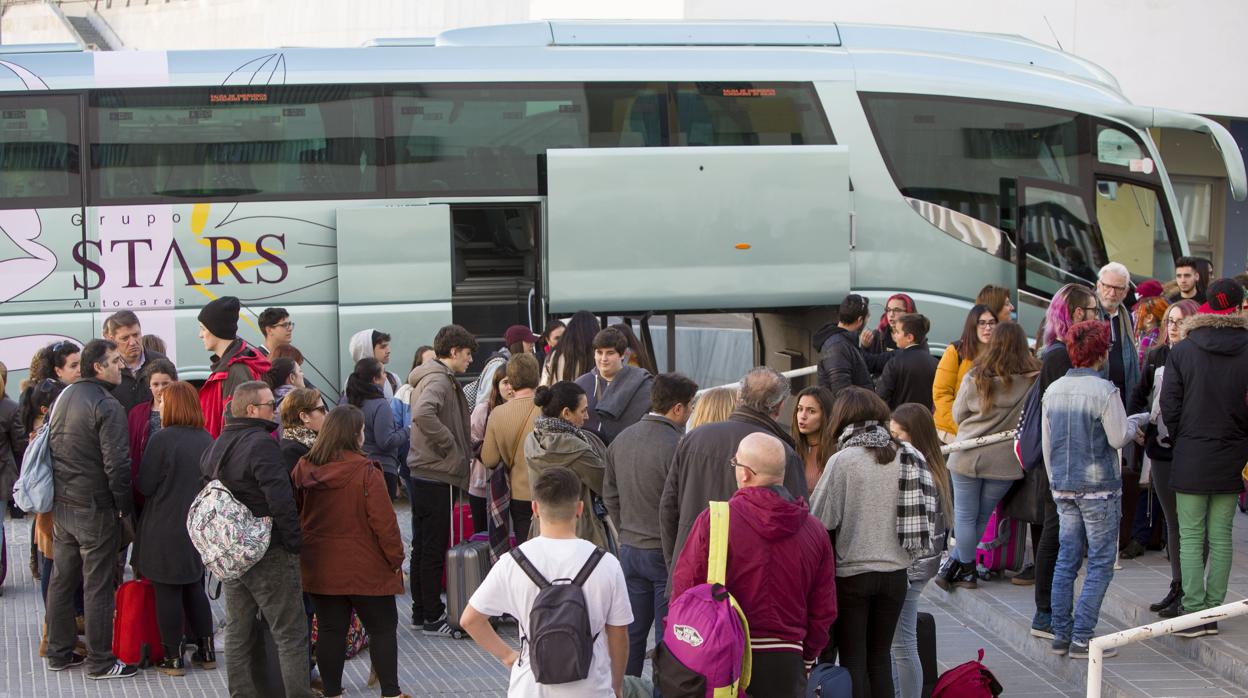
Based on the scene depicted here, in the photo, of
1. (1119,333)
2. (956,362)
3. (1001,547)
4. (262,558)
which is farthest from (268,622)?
(1119,333)

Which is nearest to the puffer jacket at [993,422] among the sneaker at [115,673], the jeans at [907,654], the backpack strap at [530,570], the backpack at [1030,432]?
the backpack at [1030,432]

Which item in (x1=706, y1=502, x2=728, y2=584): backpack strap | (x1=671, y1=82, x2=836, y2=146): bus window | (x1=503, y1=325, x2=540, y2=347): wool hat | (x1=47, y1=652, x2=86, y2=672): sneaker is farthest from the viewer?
(x1=671, y1=82, x2=836, y2=146): bus window

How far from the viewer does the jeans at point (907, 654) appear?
618 cm

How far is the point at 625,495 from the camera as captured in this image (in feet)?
21.2

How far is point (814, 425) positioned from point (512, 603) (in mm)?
2200

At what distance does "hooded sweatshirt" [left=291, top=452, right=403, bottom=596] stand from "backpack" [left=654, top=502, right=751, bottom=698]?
1859 millimetres

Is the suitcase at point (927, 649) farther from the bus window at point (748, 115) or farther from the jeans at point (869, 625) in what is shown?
the bus window at point (748, 115)

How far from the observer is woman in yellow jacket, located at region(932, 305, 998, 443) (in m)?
8.60

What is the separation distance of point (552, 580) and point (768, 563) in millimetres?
858

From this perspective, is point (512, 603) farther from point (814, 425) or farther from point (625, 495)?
point (814, 425)

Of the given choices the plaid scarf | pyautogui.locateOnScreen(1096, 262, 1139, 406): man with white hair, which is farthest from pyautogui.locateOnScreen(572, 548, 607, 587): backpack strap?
pyautogui.locateOnScreen(1096, 262, 1139, 406): man with white hair

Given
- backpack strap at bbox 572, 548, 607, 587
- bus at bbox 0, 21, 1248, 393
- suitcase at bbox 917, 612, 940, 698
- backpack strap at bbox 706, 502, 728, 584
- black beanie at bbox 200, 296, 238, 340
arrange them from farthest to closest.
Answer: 1. bus at bbox 0, 21, 1248, 393
2. black beanie at bbox 200, 296, 238, 340
3. suitcase at bbox 917, 612, 940, 698
4. backpack strap at bbox 706, 502, 728, 584
5. backpack strap at bbox 572, 548, 607, 587

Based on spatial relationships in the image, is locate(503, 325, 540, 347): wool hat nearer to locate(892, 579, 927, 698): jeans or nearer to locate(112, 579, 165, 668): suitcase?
locate(112, 579, 165, 668): suitcase

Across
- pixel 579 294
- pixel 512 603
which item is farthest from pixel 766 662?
pixel 579 294
